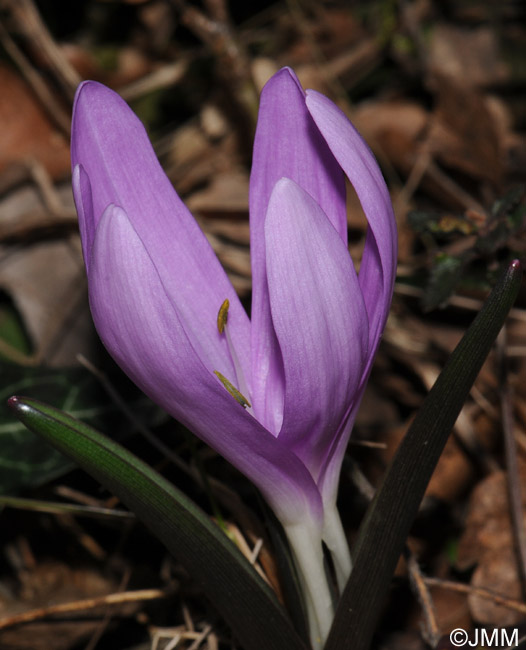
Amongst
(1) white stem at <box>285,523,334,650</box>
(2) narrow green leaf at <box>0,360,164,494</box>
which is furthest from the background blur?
(1) white stem at <box>285,523,334,650</box>

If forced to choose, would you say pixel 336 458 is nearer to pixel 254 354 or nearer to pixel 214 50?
pixel 254 354

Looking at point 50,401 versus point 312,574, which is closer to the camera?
point 312,574

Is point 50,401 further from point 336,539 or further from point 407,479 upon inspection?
point 407,479

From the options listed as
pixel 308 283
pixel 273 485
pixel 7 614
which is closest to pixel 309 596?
pixel 273 485

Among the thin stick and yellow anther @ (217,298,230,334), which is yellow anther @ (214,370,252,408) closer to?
yellow anther @ (217,298,230,334)

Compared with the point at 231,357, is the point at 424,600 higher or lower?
lower

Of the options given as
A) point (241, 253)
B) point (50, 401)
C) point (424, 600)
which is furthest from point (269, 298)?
point (241, 253)

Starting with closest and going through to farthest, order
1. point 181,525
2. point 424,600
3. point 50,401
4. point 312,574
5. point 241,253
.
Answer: point 181,525, point 312,574, point 424,600, point 50,401, point 241,253
